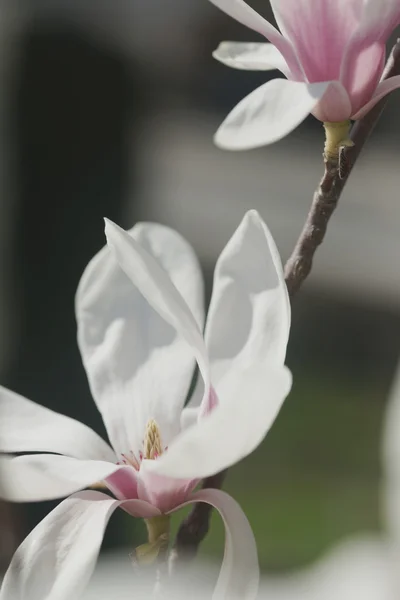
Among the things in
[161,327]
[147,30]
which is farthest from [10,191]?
[161,327]

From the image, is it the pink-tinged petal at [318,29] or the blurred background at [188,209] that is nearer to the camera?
the pink-tinged petal at [318,29]

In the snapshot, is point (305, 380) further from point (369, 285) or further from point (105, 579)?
point (105, 579)

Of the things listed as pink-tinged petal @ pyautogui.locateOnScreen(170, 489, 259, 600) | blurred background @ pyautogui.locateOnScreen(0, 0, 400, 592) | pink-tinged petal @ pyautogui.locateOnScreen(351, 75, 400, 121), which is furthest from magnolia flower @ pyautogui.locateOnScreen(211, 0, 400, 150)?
blurred background @ pyautogui.locateOnScreen(0, 0, 400, 592)

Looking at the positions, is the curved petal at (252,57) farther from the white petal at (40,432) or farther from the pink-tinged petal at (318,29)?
the white petal at (40,432)

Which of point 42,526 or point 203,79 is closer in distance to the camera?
point 42,526

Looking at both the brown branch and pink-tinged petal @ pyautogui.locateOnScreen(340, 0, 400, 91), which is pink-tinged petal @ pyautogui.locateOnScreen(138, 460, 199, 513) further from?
pink-tinged petal @ pyautogui.locateOnScreen(340, 0, 400, 91)

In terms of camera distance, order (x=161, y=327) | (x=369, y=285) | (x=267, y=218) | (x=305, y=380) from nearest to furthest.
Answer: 1. (x=161, y=327)
2. (x=305, y=380)
3. (x=369, y=285)
4. (x=267, y=218)

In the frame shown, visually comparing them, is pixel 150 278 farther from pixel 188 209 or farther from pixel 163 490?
pixel 188 209

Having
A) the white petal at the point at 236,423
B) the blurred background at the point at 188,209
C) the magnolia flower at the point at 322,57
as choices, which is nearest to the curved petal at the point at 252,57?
the magnolia flower at the point at 322,57
